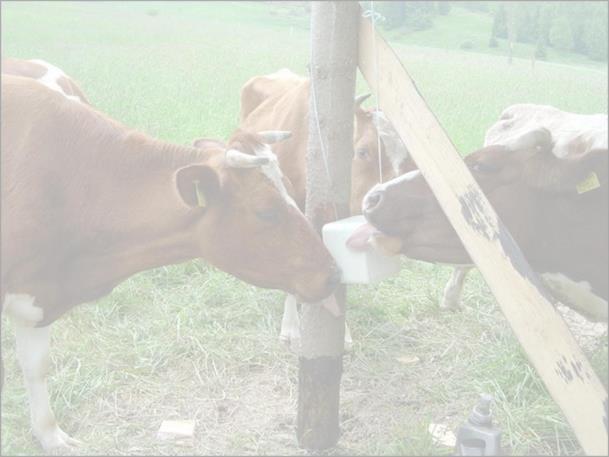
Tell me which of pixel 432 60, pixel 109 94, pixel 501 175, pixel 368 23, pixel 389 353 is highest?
pixel 368 23

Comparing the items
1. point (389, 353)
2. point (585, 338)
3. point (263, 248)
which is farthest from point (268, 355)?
point (585, 338)

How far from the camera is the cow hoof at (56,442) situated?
4074mm

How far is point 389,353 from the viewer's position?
543cm

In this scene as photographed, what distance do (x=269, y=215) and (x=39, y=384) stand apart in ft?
4.47

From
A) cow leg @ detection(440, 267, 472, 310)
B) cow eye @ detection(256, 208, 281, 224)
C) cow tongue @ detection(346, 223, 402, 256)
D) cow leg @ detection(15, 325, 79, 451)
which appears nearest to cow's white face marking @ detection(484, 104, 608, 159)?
cow tongue @ detection(346, 223, 402, 256)

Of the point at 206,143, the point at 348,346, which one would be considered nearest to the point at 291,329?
the point at 348,346

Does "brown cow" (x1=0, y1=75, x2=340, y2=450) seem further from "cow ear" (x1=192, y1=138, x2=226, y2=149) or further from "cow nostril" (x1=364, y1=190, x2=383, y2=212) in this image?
"cow nostril" (x1=364, y1=190, x2=383, y2=212)

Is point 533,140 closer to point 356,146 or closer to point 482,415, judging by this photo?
point 482,415

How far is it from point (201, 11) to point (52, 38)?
72cm

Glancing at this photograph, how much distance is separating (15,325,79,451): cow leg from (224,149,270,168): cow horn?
4.09 feet

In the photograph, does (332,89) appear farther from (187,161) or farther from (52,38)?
(52,38)

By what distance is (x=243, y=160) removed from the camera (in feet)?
12.6

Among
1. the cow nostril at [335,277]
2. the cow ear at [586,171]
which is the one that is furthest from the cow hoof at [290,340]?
the cow ear at [586,171]

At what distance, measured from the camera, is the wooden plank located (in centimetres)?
318
